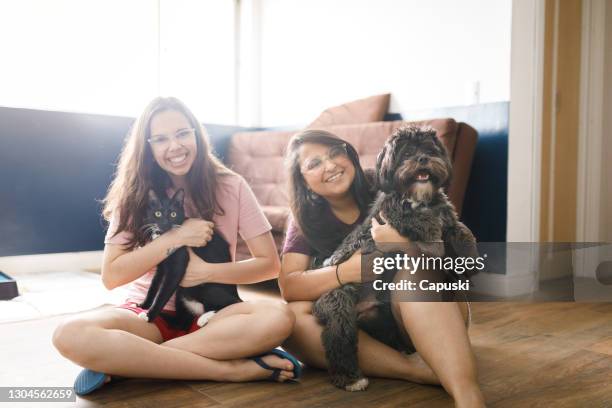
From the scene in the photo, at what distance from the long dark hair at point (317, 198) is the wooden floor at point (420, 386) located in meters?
0.38

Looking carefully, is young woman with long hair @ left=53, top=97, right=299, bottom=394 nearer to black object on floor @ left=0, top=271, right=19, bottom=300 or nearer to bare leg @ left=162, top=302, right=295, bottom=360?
bare leg @ left=162, top=302, right=295, bottom=360

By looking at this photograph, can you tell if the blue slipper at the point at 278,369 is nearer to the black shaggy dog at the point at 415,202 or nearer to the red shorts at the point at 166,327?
the red shorts at the point at 166,327

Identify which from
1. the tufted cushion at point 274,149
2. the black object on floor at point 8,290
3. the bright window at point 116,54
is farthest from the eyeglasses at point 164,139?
the bright window at point 116,54

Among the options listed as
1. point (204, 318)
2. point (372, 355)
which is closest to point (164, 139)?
point (204, 318)

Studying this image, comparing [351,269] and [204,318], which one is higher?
[351,269]

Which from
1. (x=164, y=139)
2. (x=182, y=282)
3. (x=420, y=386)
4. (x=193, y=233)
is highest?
(x=164, y=139)

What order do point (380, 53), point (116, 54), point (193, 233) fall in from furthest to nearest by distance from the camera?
point (116, 54) → point (380, 53) → point (193, 233)

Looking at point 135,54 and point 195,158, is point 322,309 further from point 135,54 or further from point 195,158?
point 135,54

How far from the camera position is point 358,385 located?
1366mm

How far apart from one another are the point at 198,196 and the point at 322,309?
1.42 feet

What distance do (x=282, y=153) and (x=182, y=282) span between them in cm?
211

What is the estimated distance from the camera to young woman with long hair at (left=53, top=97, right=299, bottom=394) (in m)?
1.32

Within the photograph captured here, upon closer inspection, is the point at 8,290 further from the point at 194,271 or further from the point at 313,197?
the point at 313,197

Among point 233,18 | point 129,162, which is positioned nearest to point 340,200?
point 129,162
